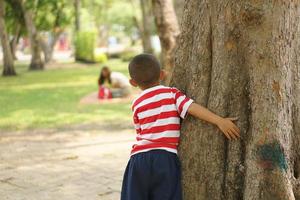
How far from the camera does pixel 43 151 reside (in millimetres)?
9445

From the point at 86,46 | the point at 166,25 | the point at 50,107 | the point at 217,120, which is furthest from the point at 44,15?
the point at 217,120

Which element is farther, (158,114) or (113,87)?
(113,87)

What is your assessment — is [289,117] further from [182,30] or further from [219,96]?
[182,30]

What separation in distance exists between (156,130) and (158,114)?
118mm

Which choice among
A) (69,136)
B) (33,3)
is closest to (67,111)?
(69,136)

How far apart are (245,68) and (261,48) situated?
200mm

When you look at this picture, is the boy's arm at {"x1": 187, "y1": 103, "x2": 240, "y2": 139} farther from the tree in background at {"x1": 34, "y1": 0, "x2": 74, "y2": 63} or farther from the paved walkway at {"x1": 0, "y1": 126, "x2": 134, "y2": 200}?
the tree in background at {"x1": 34, "y1": 0, "x2": 74, "y2": 63}

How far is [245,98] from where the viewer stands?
4.25 metres

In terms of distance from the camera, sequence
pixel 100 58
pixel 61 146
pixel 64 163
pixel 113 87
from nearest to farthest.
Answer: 1. pixel 64 163
2. pixel 61 146
3. pixel 113 87
4. pixel 100 58

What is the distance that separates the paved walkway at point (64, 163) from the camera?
6.51 meters

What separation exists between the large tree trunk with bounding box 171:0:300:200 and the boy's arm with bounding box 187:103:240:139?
0.07m

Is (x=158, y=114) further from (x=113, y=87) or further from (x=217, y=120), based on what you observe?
(x=113, y=87)

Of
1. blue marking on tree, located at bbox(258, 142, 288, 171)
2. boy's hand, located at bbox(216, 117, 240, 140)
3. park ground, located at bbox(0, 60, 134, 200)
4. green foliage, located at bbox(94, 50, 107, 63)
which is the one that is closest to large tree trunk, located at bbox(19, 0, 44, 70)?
green foliage, located at bbox(94, 50, 107, 63)

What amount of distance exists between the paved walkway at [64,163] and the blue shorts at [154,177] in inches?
80.7
